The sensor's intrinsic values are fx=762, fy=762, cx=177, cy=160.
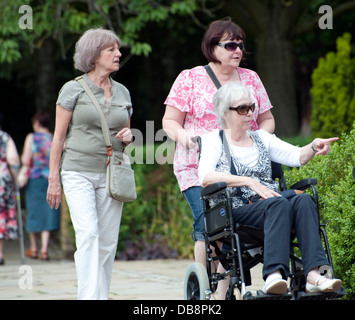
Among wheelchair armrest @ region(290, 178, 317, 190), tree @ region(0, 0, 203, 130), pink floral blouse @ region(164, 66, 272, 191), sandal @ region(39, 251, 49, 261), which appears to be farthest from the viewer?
tree @ region(0, 0, 203, 130)

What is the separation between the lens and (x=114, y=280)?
771 centimetres

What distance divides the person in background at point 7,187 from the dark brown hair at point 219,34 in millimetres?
4703

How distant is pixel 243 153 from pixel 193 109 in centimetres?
55

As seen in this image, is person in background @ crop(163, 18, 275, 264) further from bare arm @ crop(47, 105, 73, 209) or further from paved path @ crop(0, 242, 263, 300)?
paved path @ crop(0, 242, 263, 300)

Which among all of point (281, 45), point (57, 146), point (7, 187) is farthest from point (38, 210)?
point (281, 45)

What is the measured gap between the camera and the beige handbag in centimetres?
507

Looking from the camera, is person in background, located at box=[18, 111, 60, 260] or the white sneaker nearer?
the white sneaker

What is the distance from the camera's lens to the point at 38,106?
15.8 m

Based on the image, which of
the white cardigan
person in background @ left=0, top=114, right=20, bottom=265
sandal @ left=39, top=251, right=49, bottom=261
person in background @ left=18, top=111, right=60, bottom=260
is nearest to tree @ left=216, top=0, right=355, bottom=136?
person in background @ left=18, top=111, right=60, bottom=260

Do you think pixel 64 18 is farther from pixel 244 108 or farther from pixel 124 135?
pixel 244 108

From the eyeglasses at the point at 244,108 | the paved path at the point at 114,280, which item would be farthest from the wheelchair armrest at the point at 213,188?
the paved path at the point at 114,280

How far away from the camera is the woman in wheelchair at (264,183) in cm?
440

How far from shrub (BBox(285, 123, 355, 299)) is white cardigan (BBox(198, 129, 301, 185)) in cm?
43
